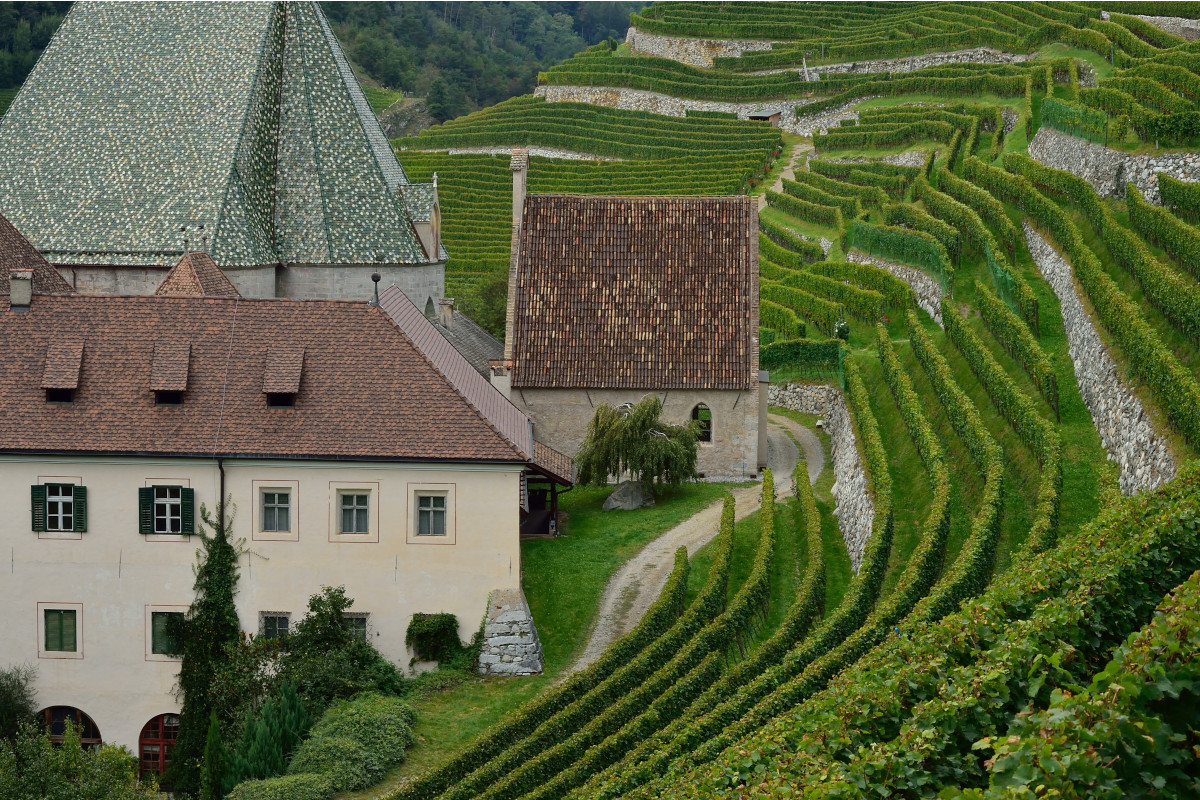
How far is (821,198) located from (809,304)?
25054 millimetres

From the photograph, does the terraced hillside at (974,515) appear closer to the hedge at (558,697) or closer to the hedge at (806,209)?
the hedge at (558,697)

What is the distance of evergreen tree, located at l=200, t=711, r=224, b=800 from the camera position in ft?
100

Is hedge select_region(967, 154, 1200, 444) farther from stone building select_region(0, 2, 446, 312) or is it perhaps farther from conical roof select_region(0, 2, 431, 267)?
conical roof select_region(0, 2, 431, 267)

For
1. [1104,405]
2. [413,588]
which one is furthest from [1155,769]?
[413,588]

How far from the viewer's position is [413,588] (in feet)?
114

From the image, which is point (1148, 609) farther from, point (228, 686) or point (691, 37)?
point (691, 37)

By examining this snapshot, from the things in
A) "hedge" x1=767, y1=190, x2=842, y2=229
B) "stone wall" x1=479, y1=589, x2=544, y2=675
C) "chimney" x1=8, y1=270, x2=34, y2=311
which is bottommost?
"stone wall" x1=479, y1=589, x2=544, y2=675

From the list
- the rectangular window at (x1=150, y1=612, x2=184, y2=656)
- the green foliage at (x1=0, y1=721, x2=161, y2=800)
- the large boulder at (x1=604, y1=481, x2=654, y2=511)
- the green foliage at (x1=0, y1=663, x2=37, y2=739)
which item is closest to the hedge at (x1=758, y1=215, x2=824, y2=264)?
the large boulder at (x1=604, y1=481, x2=654, y2=511)

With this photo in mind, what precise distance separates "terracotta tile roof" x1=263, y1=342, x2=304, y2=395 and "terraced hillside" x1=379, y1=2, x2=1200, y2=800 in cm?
1118

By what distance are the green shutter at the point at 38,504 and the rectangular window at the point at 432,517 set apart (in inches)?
369

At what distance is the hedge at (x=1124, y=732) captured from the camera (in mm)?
13531

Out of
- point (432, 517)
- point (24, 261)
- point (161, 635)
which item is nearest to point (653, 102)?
point (24, 261)

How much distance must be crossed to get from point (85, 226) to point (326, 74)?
34.1 ft

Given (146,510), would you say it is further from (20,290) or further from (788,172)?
(788,172)
